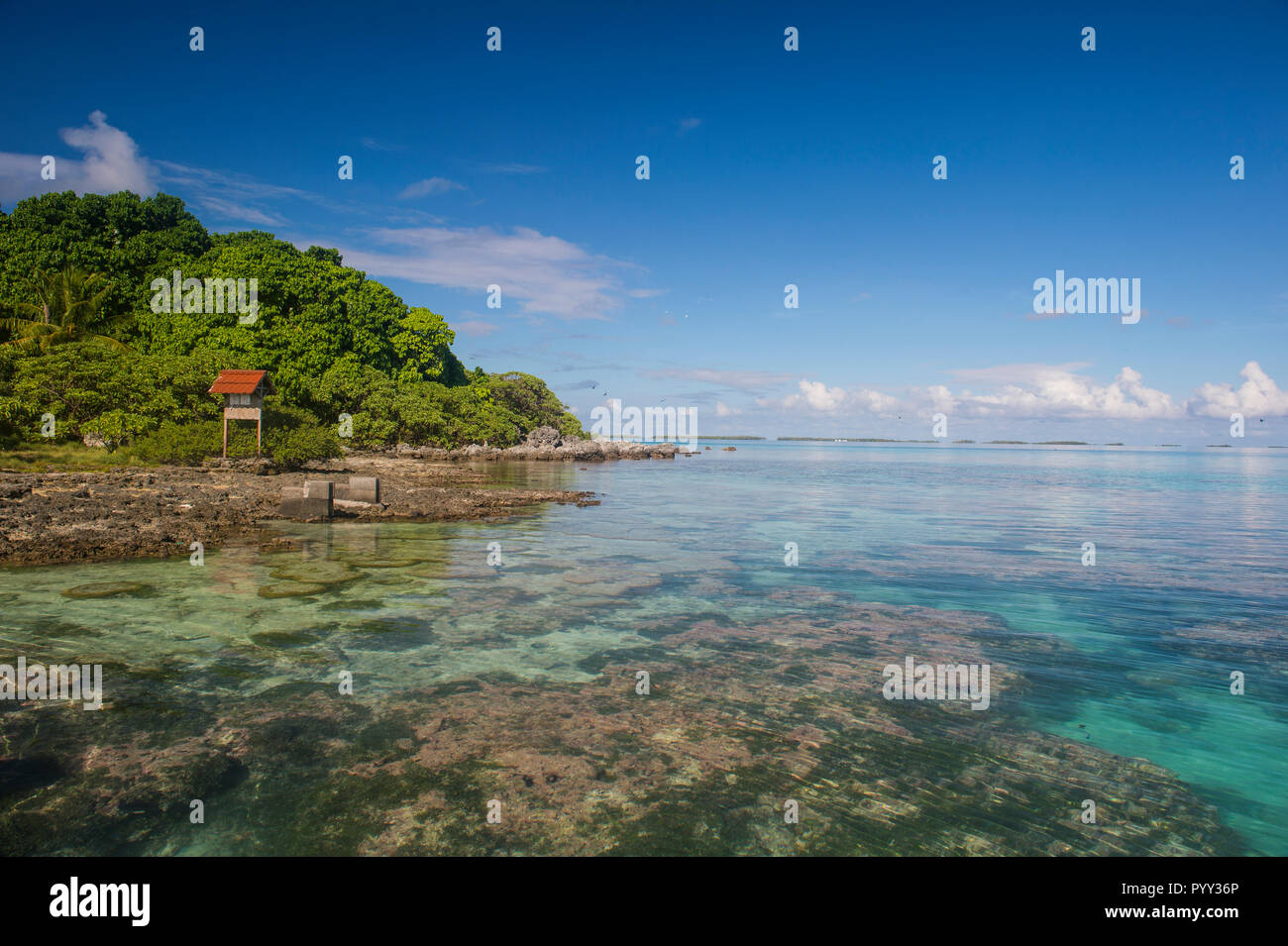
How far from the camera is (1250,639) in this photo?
10.3 m

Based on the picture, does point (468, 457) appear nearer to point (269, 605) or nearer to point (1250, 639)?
point (269, 605)

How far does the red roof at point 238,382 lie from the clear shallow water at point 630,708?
691 inches

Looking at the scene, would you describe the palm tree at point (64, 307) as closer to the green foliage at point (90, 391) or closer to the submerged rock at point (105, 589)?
the green foliage at point (90, 391)

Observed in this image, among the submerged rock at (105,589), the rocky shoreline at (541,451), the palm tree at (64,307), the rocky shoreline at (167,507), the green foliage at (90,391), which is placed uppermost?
the palm tree at (64,307)

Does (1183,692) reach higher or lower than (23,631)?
lower

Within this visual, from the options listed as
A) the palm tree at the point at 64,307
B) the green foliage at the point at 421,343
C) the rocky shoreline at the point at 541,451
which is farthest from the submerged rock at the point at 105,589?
the green foliage at the point at 421,343

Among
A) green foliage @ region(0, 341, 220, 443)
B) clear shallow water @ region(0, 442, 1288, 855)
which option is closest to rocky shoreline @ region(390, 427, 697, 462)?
green foliage @ region(0, 341, 220, 443)

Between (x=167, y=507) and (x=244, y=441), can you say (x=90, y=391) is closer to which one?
(x=244, y=441)

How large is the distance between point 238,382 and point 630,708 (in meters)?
28.7

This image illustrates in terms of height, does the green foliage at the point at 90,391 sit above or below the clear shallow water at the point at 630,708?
above

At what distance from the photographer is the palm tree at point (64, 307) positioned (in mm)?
33719
